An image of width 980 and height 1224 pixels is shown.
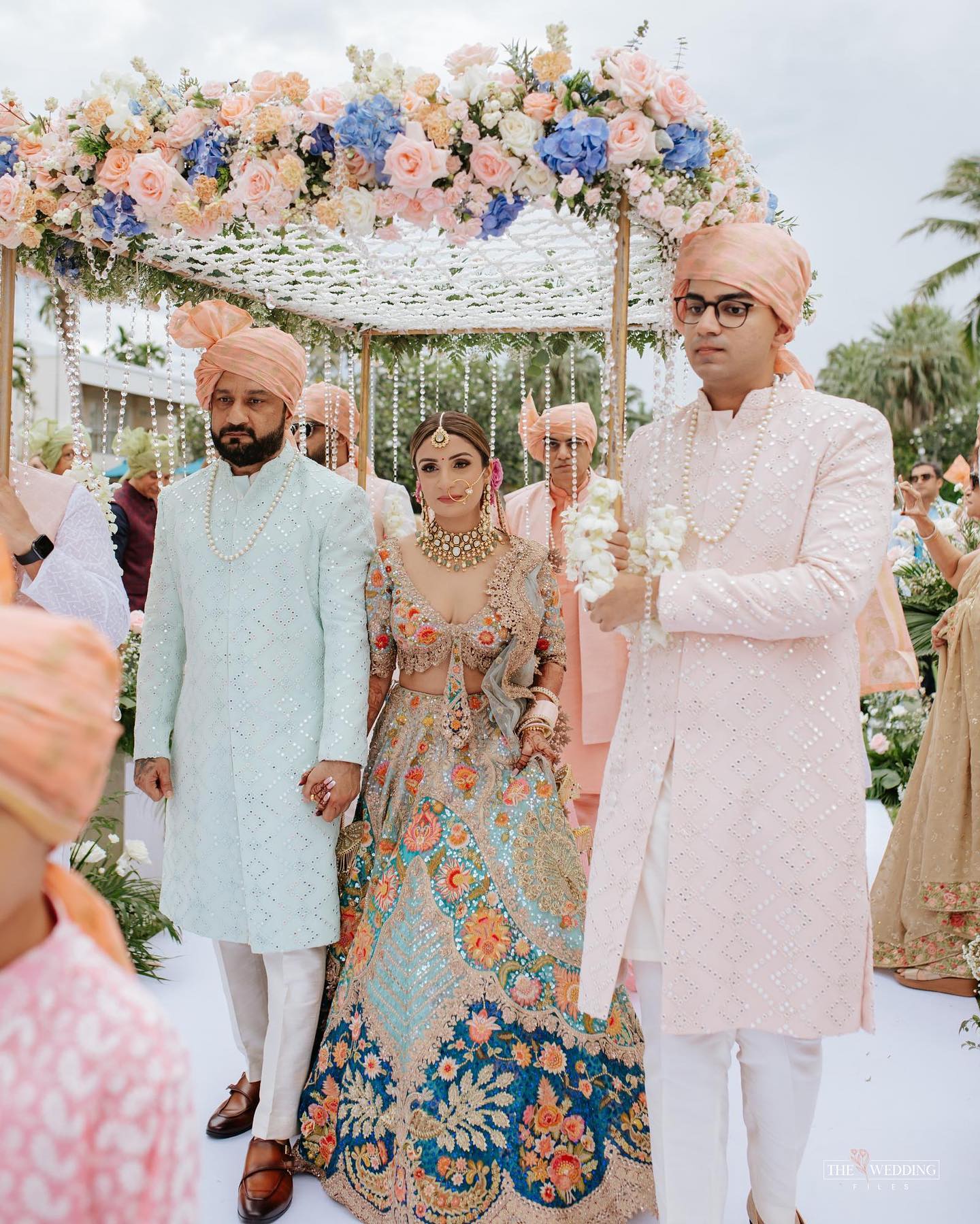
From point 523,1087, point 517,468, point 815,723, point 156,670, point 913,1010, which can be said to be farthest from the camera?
point 517,468

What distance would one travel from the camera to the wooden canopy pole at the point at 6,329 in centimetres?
328

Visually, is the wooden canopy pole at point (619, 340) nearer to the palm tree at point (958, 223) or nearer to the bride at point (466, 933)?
the bride at point (466, 933)

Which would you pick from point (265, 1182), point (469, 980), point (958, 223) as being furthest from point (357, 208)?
point (958, 223)

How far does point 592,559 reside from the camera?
2445 mm

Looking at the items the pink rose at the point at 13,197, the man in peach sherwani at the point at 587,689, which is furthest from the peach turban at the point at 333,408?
the pink rose at the point at 13,197

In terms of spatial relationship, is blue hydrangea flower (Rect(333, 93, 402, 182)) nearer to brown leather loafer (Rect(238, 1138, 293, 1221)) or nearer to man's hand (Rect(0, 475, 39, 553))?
man's hand (Rect(0, 475, 39, 553))

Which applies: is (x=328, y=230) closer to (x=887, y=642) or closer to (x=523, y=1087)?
(x=887, y=642)

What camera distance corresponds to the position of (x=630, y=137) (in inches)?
99.7

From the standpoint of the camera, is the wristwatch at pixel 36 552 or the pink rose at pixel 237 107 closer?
the pink rose at pixel 237 107

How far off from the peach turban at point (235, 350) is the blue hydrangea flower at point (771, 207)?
4.35 ft

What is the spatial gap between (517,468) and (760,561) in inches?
702

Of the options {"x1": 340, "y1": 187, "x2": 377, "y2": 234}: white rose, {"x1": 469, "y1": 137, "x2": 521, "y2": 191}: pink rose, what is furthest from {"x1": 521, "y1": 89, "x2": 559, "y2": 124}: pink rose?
{"x1": 340, "y1": 187, "x2": 377, "y2": 234}: white rose

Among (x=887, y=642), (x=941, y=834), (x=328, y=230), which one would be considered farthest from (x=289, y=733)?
(x=941, y=834)

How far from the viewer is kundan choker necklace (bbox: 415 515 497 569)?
10.8 feet
